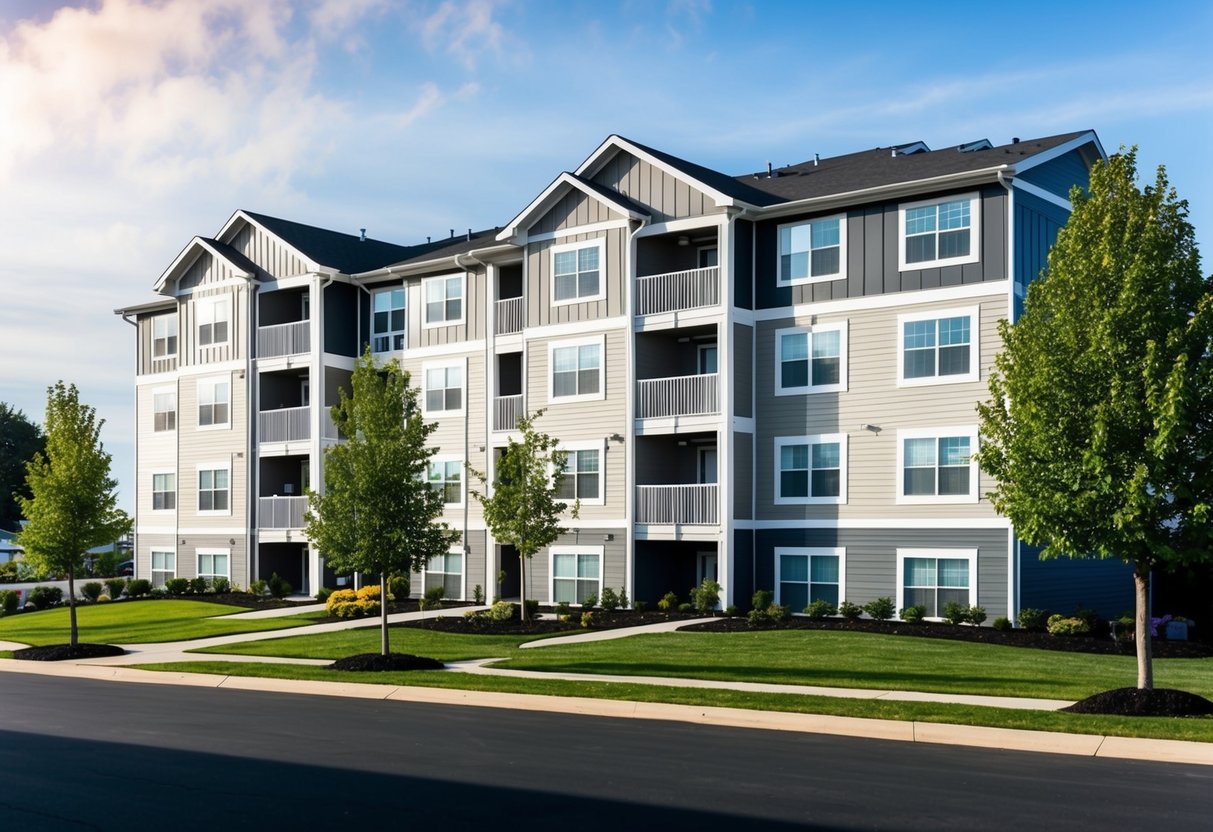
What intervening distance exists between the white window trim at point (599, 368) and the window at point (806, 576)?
6.70 m

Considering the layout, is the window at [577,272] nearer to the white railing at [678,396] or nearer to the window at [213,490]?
the white railing at [678,396]

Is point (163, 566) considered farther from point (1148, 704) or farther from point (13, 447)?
point (13, 447)

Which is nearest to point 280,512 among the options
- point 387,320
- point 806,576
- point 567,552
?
point 387,320

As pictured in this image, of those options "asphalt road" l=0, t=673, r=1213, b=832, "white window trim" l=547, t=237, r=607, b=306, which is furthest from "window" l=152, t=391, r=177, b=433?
"asphalt road" l=0, t=673, r=1213, b=832

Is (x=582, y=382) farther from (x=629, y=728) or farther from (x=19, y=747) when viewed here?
(x=19, y=747)

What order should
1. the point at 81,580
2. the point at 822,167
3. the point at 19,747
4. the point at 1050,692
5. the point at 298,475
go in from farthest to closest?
the point at 81,580 < the point at 298,475 < the point at 822,167 < the point at 1050,692 < the point at 19,747

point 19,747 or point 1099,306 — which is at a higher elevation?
point 1099,306

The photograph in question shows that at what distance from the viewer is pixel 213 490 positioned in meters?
45.6

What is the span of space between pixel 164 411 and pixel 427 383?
12.2 metres

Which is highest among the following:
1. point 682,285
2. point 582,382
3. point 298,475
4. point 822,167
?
point 822,167

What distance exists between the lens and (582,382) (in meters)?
36.6

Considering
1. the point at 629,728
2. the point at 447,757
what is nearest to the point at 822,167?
the point at 629,728

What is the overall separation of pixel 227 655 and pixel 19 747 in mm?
12288

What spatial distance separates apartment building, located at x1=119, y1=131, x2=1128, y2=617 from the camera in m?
31.1
